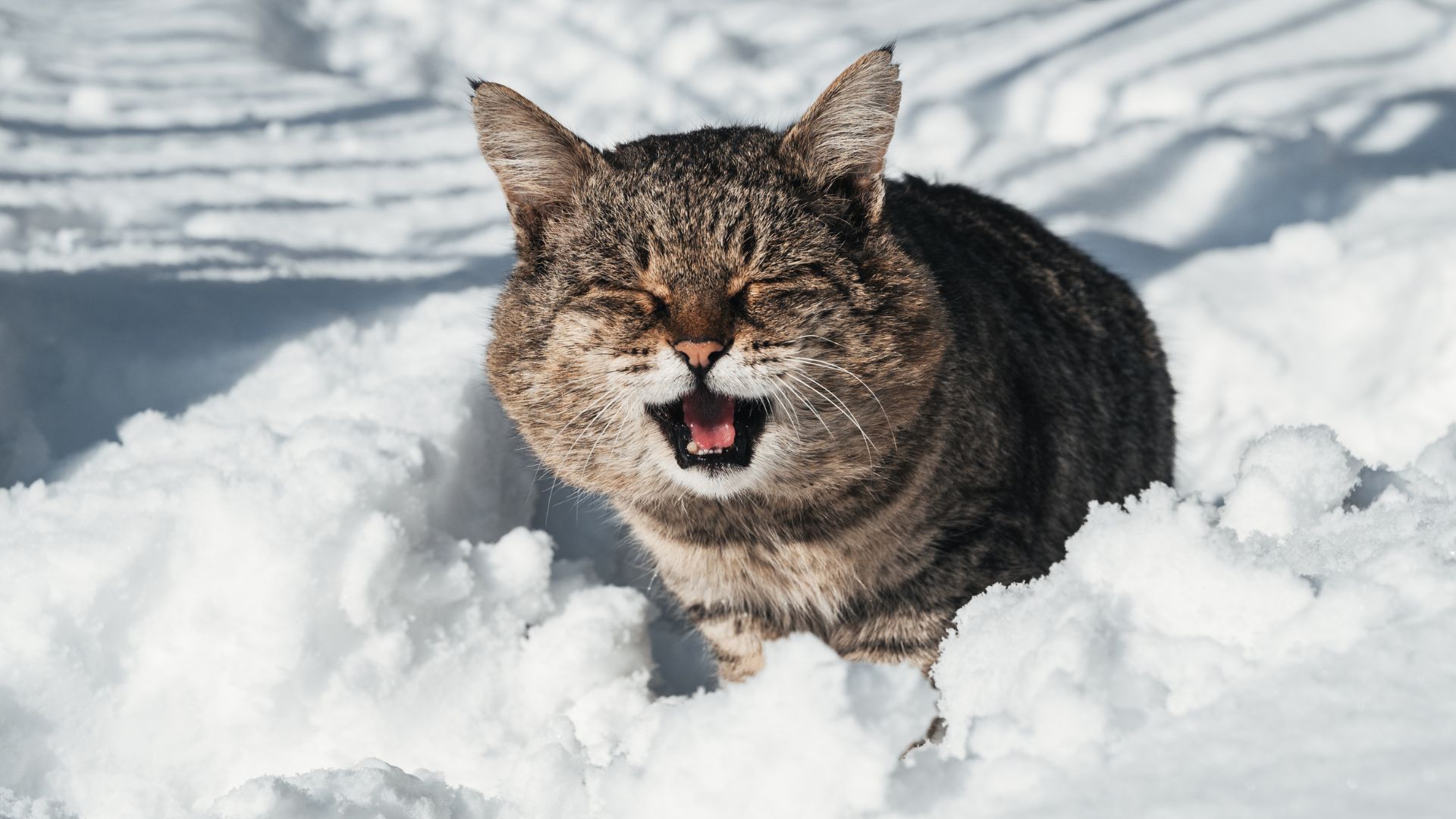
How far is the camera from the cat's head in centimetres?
198

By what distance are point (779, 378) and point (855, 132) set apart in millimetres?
544

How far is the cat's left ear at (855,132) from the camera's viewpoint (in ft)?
7.03

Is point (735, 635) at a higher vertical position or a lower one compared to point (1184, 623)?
lower

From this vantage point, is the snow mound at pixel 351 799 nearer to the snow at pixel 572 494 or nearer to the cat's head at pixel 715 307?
the snow at pixel 572 494

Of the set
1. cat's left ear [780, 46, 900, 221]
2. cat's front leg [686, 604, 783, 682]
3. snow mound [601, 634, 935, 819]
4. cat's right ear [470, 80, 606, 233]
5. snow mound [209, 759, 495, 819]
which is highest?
cat's left ear [780, 46, 900, 221]

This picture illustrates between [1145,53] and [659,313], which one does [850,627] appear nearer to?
[659,313]

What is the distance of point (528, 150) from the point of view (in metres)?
2.27

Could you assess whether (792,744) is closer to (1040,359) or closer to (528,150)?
(528,150)

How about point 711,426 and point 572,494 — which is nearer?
point 711,426

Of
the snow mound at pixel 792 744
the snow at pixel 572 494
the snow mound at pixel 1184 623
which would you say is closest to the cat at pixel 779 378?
the snow at pixel 572 494

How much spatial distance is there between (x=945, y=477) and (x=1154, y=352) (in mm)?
1229

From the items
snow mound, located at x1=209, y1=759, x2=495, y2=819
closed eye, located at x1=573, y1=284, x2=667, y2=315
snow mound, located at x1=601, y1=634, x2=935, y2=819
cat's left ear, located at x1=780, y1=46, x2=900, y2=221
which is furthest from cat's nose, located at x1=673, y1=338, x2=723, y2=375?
snow mound, located at x1=209, y1=759, x2=495, y2=819

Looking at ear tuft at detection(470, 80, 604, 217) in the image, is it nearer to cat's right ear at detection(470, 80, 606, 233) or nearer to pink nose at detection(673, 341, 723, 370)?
cat's right ear at detection(470, 80, 606, 233)

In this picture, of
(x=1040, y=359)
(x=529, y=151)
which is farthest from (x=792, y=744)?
(x=1040, y=359)
